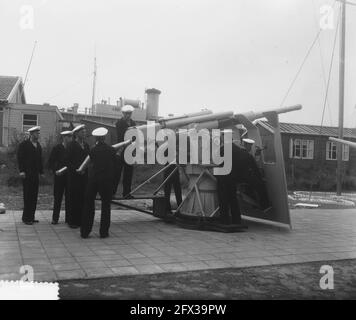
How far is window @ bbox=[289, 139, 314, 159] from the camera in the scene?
40312 millimetres

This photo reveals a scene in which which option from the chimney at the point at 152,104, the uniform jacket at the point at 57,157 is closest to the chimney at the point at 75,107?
the chimney at the point at 152,104

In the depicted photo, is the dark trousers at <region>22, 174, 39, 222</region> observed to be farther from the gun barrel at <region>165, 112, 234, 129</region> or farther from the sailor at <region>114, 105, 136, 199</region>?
the gun barrel at <region>165, 112, 234, 129</region>

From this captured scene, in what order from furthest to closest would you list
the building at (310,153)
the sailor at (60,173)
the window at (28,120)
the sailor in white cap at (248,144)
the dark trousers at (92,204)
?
the building at (310,153)
the window at (28,120)
the sailor in white cap at (248,144)
the sailor at (60,173)
the dark trousers at (92,204)

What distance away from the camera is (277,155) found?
8805 mm

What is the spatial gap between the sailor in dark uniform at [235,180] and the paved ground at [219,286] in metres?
2.88

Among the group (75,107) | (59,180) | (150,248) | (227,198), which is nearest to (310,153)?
(75,107)

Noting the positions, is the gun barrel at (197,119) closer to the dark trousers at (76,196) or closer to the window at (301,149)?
the dark trousers at (76,196)

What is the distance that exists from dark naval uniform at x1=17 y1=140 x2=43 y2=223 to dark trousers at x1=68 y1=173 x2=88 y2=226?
69 centimetres

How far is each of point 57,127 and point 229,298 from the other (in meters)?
25.4

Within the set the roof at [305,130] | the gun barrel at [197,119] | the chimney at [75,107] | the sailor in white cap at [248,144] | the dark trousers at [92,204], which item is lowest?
the dark trousers at [92,204]

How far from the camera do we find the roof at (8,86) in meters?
29.0

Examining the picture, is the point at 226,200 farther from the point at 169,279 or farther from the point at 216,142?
the point at 169,279

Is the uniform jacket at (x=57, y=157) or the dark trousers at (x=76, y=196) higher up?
the uniform jacket at (x=57, y=157)
